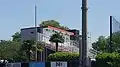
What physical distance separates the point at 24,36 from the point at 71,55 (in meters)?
23.9

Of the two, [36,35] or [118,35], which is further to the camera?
[36,35]

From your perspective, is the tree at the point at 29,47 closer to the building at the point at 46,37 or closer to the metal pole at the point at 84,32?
the building at the point at 46,37

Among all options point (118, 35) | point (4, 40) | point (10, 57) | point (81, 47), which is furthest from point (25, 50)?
point (81, 47)

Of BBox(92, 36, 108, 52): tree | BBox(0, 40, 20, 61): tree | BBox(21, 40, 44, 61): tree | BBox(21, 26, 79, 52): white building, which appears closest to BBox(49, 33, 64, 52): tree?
BBox(21, 26, 79, 52): white building

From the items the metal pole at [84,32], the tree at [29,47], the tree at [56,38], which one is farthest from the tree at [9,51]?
the metal pole at [84,32]

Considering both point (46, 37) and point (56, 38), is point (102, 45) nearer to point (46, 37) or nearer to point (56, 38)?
point (46, 37)

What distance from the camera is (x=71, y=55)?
5584 centimetres

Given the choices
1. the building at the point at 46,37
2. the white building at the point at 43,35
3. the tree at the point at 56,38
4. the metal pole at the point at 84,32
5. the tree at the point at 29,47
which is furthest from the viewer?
the white building at the point at 43,35

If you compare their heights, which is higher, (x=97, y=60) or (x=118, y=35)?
(x=118, y=35)

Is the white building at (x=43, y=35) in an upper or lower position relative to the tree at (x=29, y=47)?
upper

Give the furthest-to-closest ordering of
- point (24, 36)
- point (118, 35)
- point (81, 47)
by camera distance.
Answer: point (24, 36)
point (118, 35)
point (81, 47)

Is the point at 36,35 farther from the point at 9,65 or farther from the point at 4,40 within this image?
the point at 9,65

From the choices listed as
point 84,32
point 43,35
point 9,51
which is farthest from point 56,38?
point 84,32

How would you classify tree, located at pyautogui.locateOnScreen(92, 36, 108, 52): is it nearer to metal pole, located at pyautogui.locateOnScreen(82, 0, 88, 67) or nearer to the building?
the building
